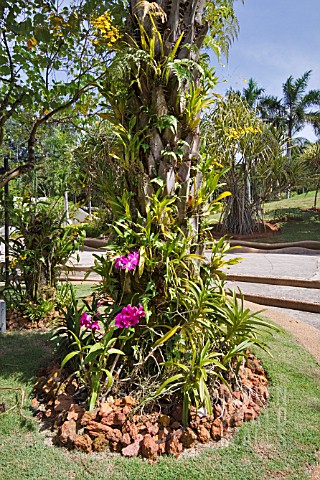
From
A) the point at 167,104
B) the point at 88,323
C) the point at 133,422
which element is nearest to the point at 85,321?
the point at 88,323

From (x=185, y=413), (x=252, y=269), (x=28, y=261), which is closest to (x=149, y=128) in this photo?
(x=185, y=413)

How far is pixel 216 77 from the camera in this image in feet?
9.01

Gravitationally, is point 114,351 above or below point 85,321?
below

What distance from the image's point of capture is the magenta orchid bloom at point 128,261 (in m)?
2.34

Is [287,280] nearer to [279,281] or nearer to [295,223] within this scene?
[279,281]

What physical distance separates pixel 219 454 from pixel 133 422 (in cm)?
50

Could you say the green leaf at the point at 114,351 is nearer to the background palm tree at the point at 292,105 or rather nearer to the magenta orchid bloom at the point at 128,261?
the magenta orchid bloom at the point at 128,261

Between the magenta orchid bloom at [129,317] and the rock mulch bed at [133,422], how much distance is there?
0.44 metres

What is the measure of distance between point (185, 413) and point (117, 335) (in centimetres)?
69

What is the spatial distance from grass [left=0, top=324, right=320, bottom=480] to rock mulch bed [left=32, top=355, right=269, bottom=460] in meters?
0.06

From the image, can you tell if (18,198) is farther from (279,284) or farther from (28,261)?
(279,284)

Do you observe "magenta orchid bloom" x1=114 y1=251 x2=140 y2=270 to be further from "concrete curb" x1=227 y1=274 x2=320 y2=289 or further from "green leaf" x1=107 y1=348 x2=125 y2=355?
"concrete curb" x1=227 y1=274 x2=320 y2=289

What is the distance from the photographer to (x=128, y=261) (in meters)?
2.35

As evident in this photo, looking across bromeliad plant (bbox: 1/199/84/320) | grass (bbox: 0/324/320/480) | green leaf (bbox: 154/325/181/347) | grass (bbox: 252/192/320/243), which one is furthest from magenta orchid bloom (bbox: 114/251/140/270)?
grass (bbox: 252/192/320/243)
